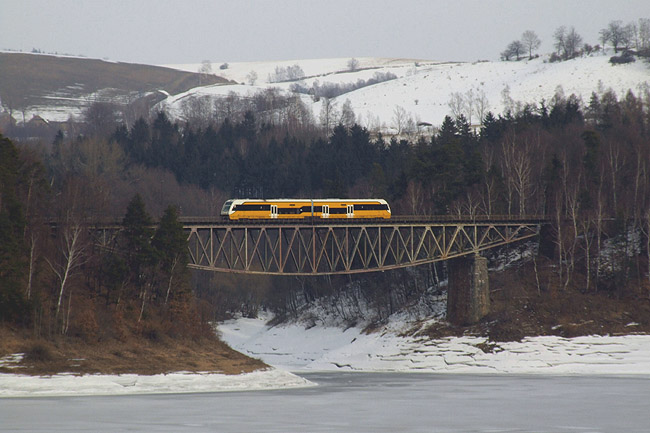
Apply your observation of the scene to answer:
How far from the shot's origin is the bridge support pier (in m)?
87.9

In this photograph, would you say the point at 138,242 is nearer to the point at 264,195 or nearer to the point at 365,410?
the point at 365,410

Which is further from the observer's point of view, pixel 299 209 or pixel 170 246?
pixel 299 209

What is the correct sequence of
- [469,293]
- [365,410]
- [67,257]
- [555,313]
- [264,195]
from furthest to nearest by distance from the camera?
1. [264,195]
2. [469,293]
3. [555,313]
4. [67,257]
5. [365,410]

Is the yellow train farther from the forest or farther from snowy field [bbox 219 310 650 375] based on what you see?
snowy field [bbox 219 310 650 375]

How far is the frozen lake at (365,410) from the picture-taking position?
42656 mm

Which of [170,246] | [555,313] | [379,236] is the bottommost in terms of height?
[555,313]

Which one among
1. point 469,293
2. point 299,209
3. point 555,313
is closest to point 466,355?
point 469,293

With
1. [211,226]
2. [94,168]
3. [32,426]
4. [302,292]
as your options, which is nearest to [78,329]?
[211,226]

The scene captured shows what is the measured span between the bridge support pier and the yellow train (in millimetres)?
9363

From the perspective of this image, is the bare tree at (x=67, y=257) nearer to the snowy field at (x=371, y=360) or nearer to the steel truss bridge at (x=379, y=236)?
the snowy field at (x=371, y=360)

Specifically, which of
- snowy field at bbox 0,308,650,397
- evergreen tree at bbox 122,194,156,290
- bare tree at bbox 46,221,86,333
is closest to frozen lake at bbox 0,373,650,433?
snowy field at bbox 0,308,650,397

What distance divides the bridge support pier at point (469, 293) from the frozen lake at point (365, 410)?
21.4 m

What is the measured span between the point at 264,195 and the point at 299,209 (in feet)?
224

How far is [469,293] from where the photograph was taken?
88.2 metres
